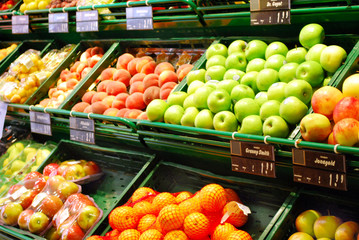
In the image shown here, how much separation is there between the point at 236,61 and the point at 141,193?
2.95 ft

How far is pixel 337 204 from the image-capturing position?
1.70m

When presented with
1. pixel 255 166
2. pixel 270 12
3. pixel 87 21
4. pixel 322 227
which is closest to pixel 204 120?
pixel 255 166

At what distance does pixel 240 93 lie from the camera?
6.59 feet

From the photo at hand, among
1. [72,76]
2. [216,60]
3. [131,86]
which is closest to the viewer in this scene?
[216,60]

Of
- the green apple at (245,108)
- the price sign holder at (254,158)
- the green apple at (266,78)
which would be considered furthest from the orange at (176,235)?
the green apple at (266,78)

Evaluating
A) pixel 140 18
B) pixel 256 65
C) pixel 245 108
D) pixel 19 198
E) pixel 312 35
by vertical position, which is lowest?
pixel 19 198

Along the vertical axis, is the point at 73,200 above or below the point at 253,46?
below

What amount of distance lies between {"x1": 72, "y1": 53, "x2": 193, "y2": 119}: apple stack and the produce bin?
112 cm

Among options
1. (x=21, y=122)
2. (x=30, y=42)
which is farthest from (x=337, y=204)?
(x=30, y=42)

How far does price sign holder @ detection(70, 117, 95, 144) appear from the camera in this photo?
8.32 feet

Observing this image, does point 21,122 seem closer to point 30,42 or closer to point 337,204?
point 30,42

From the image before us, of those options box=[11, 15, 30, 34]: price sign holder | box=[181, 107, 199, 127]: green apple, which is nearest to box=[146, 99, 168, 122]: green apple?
box=[181, 107, 199, 127]: green apple

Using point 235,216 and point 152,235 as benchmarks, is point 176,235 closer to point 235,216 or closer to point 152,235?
point 152,235

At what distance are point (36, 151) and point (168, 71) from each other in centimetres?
133
